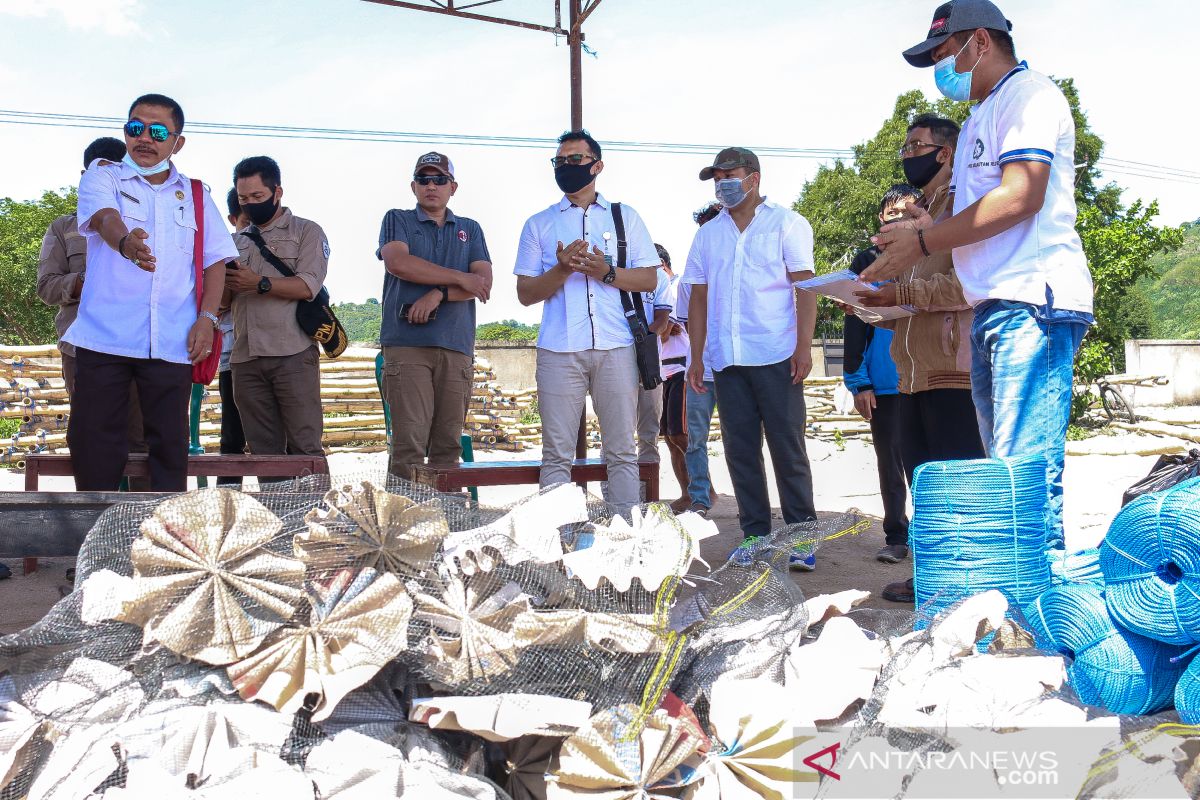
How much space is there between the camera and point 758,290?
15.0 ft

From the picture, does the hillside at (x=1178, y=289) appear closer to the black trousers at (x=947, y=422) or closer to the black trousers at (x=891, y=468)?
the black trousers at (x=891, y=468)

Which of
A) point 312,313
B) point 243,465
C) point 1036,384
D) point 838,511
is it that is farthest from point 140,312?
point 838,511

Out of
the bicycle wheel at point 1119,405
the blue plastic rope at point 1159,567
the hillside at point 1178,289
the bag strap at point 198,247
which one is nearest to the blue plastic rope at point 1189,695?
the blue plastic rope at point 1159,567

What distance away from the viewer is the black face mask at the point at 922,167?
4.05m

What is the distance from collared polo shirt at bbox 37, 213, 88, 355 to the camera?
4.94m

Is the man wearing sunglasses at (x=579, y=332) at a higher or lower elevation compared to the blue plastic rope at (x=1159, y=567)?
higher

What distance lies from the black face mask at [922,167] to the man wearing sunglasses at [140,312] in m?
2.97

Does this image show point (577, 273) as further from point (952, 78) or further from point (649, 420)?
point (649, 420)

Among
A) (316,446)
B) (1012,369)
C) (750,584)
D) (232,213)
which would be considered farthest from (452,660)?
(232,213)

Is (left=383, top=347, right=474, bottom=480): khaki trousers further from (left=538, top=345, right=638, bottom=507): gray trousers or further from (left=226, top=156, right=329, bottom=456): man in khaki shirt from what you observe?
(left=538, top=345, right=638, bottom=507): gray trousers

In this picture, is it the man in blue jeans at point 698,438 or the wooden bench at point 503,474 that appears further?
the man in blue jeans at point 698,438

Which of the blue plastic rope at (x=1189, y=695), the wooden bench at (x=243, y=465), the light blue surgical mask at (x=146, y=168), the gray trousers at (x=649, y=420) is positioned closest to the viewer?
the blue plastic rope at (x=1189, y=695)

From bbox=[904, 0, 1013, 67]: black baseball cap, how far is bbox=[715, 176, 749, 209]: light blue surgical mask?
4.64ft

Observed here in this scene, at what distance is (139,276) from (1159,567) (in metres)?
3.72
